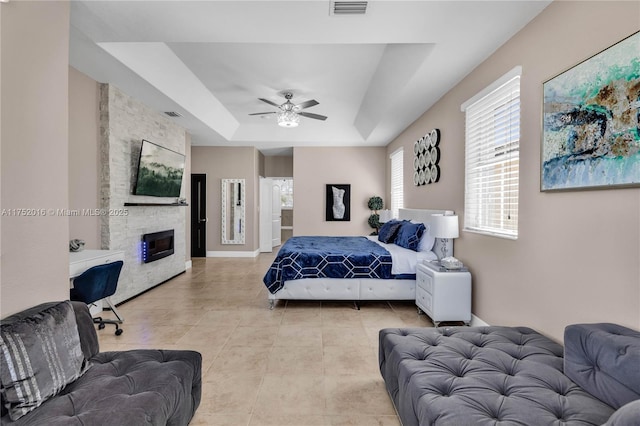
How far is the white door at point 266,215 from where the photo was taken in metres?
8.09

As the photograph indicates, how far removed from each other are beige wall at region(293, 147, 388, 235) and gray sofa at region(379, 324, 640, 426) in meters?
5.47

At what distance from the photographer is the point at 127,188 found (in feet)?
13.5

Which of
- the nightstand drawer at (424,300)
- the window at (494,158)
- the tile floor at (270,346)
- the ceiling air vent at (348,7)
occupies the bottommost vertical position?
the tile floor at (270,346)

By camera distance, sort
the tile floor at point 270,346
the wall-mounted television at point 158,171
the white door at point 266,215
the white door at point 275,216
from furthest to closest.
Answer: the white door at point 275,216 → the white door at point 266,215 → the wall-mounted television at point 158,171 → the tile floor at point 270,346

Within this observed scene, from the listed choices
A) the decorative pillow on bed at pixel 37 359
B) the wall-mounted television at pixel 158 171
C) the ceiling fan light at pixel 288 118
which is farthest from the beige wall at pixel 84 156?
the decorative pillow on bed at pixel 37 359

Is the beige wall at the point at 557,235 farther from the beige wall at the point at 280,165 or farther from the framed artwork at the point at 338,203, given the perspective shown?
the beige wall at the point at 280,165

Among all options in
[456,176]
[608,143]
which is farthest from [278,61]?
[608,143]

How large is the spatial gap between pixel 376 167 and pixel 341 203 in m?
1.22

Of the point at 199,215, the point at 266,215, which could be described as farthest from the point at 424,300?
the point at 199,215

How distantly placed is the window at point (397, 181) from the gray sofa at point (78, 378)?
5167mm

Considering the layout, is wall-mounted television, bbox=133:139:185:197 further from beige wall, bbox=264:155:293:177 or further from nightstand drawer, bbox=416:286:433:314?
nightstand drawer, bbox=416:286:433:314

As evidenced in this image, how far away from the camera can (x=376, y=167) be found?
7352mm

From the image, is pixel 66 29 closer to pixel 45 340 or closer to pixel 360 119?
pixel 45 340

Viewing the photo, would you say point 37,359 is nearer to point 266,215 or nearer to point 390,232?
point 390,232
